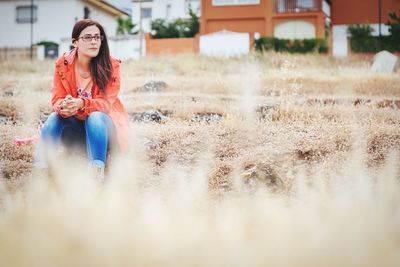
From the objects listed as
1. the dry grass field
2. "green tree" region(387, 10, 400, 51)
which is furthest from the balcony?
the dry grass field

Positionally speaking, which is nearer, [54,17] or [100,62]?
[100,62]

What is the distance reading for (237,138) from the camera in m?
2.55

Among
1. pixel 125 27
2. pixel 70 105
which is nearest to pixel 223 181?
pixel 70 105

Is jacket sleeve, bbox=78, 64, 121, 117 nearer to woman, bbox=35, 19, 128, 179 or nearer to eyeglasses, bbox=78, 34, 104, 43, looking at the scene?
woman, bbox=35, 19, 128, 179

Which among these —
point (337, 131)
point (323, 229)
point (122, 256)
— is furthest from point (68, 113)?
point (337, 131)

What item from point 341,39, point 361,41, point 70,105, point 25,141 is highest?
point 341,39

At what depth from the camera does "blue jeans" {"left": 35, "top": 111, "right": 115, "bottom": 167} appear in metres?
1.82

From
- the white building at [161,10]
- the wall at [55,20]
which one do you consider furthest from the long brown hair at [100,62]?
the wall at [55,20]

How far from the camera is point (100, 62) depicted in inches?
77.7

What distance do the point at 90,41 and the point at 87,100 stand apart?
0.22 m

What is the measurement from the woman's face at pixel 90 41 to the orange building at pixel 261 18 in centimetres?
755

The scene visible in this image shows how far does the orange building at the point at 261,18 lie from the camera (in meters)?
9.59

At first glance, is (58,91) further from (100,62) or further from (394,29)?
(394,29)

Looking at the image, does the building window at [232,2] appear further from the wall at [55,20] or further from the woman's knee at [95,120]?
the woman's knee at [95,120]
